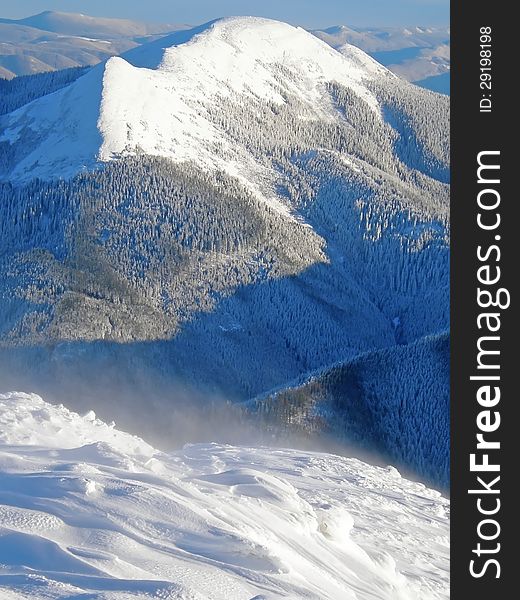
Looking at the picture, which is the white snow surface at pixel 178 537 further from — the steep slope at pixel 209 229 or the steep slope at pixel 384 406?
the steep slope at pixel 209 229

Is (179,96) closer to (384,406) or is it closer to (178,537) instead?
(384,406)

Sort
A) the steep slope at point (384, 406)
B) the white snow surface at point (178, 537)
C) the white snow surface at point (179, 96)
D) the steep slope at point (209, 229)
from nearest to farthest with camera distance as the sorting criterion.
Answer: the white snow surface at point (178, 537) → the steep slope at point (384, 406) → the steep slope at point (209, 229) → the white snow surface at point (179, 96)

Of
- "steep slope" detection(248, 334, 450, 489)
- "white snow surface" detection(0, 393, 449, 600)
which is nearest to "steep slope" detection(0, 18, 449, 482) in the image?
"steep slope" detection(248, 334, 450, 489)

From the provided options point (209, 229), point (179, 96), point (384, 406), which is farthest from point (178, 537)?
point (179, 96)

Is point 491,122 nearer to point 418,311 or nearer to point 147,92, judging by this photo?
point 418,311

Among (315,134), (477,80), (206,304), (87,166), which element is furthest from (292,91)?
(477,80)

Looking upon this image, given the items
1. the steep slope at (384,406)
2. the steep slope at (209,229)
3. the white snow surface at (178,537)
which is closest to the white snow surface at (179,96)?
the steep slope at (209,229)

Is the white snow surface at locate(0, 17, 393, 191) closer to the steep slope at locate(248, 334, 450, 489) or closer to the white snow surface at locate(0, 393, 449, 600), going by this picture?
the steep slope at locate(248, 334, 450, 489)
